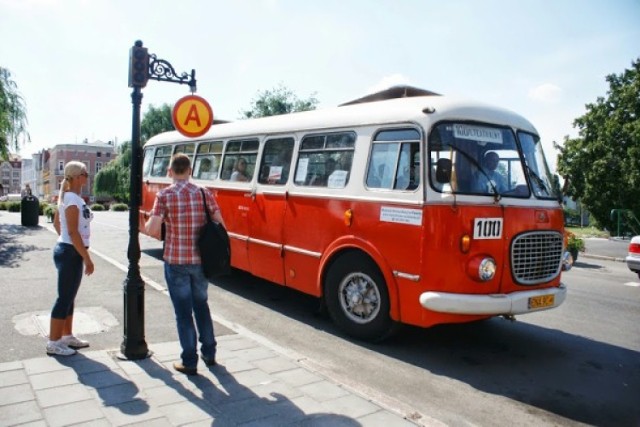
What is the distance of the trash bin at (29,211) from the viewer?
18.5 m

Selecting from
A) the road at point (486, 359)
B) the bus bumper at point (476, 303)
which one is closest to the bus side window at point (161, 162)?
the road at point (486, 359)

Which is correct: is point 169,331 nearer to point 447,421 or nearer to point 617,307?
point 447,421

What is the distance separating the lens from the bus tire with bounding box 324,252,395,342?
18.9 feet

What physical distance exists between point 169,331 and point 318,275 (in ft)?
6.28

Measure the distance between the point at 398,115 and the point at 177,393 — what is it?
363cm

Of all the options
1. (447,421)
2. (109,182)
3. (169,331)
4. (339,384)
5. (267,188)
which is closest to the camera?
(447,421)

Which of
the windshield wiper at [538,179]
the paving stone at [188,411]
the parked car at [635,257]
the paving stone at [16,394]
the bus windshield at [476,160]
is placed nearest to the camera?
the paving stone at [188,411]

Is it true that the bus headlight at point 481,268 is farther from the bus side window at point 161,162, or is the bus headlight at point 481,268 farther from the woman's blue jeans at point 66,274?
the bus side window at point 161,162

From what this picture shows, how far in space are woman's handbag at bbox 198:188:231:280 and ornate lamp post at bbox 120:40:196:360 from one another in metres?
0.90

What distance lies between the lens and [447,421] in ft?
13.2

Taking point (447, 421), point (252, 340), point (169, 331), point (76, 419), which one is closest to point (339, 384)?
point (447, 421)

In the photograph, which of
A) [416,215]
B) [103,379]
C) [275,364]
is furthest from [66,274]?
[416,215]

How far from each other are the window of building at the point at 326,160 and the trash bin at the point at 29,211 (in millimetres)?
15422

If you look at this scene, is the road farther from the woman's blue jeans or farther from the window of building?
the window of building
